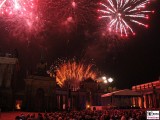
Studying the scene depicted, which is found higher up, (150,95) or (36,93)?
(36,93)

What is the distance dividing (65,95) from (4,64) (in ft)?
57.1

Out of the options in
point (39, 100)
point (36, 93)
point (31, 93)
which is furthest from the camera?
point (39, 100)

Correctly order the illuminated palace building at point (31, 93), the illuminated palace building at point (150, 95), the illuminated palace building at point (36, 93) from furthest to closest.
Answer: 1. the illuminated palace building at point (31, 93)
2. the illuminated palace building at point (36, 93)
3. the illuminated palace building at point (150, 95)

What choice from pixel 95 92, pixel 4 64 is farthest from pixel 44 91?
pixel 95 92

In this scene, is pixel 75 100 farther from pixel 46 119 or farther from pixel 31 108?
pixel 46 119

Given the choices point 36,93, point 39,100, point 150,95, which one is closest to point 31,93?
point 36,93

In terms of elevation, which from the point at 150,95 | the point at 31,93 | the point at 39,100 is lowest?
the point at 39,100

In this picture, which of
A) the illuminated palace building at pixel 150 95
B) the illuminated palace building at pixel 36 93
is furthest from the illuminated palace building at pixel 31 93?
the illuminated palace building at pixel 150 95

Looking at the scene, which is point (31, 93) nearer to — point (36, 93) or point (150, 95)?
point (36, 93)

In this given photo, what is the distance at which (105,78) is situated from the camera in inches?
3420

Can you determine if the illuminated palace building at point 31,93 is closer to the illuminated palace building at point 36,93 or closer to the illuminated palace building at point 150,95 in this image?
the illuminated palace building at point 36,93

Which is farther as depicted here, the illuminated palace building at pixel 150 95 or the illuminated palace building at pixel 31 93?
the illuminated palace building at pixel 31 93

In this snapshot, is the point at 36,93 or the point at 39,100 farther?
the point at 39,100

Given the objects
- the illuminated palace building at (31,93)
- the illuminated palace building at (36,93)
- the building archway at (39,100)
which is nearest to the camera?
the illuminated palace building at (36,93)
